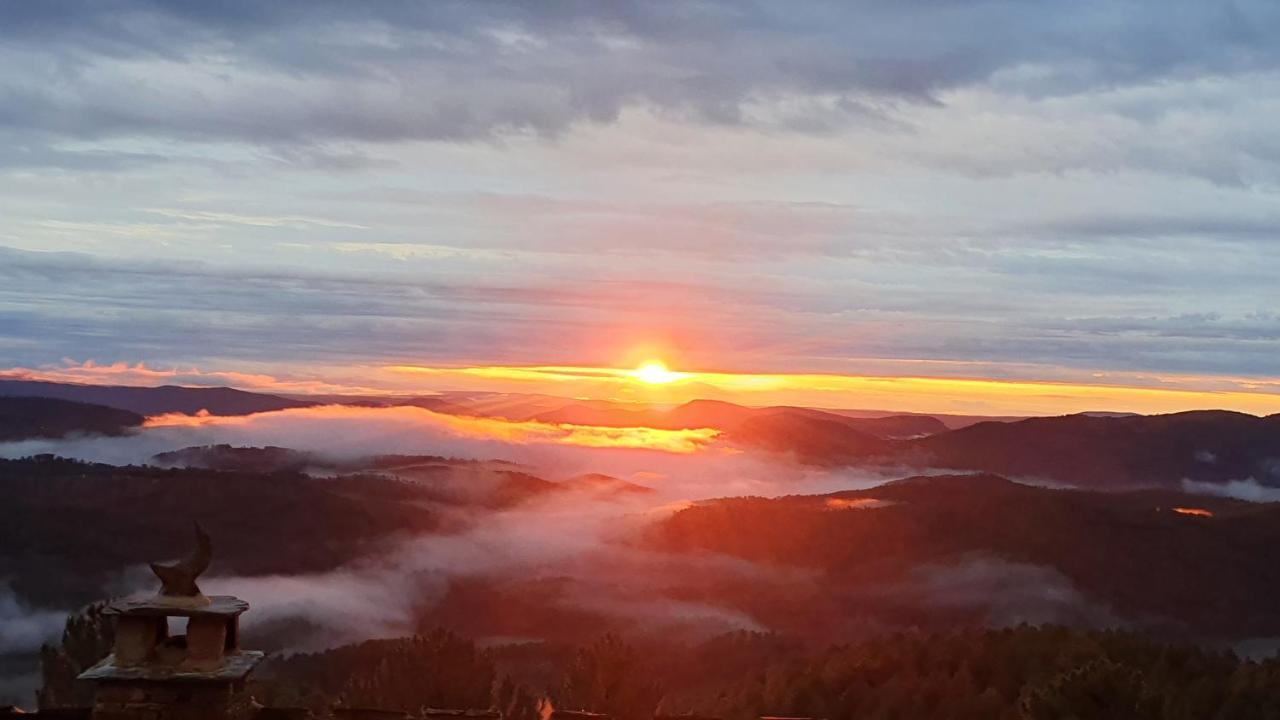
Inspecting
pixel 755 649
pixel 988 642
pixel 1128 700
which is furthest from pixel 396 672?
pixel 755 649

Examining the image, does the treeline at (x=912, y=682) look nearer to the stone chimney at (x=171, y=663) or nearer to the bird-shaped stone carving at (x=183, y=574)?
the stone chimney at (x=171, y=663)

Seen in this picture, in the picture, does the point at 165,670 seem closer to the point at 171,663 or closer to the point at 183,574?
the point at 171,663

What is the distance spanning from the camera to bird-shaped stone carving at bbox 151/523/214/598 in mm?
19406

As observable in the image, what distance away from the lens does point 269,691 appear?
220 ft

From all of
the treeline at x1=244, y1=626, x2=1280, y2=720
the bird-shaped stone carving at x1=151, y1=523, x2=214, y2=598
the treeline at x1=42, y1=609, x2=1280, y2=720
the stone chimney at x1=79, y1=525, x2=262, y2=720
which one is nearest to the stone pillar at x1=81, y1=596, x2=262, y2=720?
the stone chimney at x1=79, y1=525, x2=262, y2=720

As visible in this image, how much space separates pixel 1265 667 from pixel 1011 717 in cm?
2408

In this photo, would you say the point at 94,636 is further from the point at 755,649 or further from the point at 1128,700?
the point at 755,649

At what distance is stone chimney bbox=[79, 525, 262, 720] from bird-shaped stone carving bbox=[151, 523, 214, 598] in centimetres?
2

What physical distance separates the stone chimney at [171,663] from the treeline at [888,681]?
20.4 m

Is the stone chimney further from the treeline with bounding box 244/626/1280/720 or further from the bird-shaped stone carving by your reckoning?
the treeline with bounding box 244/626/1280/720

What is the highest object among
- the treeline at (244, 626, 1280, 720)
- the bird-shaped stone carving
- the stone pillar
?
the bird-shaped stone carving

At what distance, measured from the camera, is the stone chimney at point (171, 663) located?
62.5 ft

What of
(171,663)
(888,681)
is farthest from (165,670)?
(888,681)

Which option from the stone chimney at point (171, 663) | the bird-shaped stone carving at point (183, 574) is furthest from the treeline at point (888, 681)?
the bird-shaped stone carving at point (183, 574)
